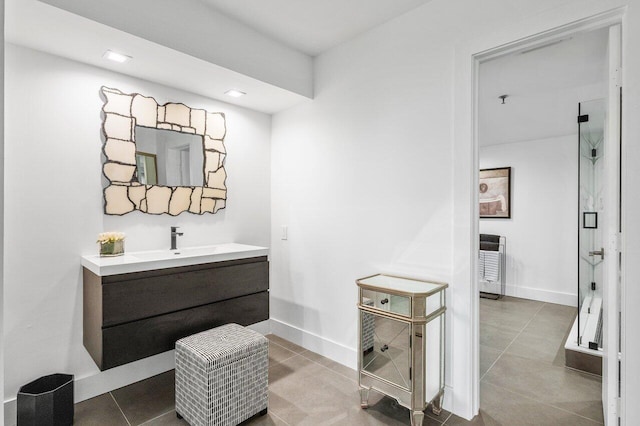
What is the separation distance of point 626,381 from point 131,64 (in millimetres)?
3265

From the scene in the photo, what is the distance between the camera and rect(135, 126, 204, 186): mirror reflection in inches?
97.7

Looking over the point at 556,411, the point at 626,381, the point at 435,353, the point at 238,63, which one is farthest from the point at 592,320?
the point at 238,63

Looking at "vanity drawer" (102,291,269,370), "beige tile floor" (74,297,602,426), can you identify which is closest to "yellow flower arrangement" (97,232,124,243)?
"vanity drawer" (102,291,269,370)

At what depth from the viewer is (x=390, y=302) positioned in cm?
200

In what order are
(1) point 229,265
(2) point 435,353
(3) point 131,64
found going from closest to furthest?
(2) point 435,353
(3) point 131,64
(1) point 229,265

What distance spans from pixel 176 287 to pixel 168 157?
41.5 inches

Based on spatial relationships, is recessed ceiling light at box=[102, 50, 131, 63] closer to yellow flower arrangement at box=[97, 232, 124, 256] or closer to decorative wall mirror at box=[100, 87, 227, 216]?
decorative wall mirror at box=[100, 87, 227, 216]

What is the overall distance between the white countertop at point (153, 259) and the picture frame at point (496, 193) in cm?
401

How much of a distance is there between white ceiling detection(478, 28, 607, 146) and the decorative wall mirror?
83.2 inches

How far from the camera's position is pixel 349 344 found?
8.68 feet

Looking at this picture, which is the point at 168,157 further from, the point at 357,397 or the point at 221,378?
the point at 357,397

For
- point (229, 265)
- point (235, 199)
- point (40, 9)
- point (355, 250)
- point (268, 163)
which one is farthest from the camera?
point (268, 163)

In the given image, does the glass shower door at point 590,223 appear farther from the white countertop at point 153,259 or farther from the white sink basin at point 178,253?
the white sink basin at point 178,253

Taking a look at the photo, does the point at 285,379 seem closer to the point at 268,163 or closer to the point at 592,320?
the point at 268,163
